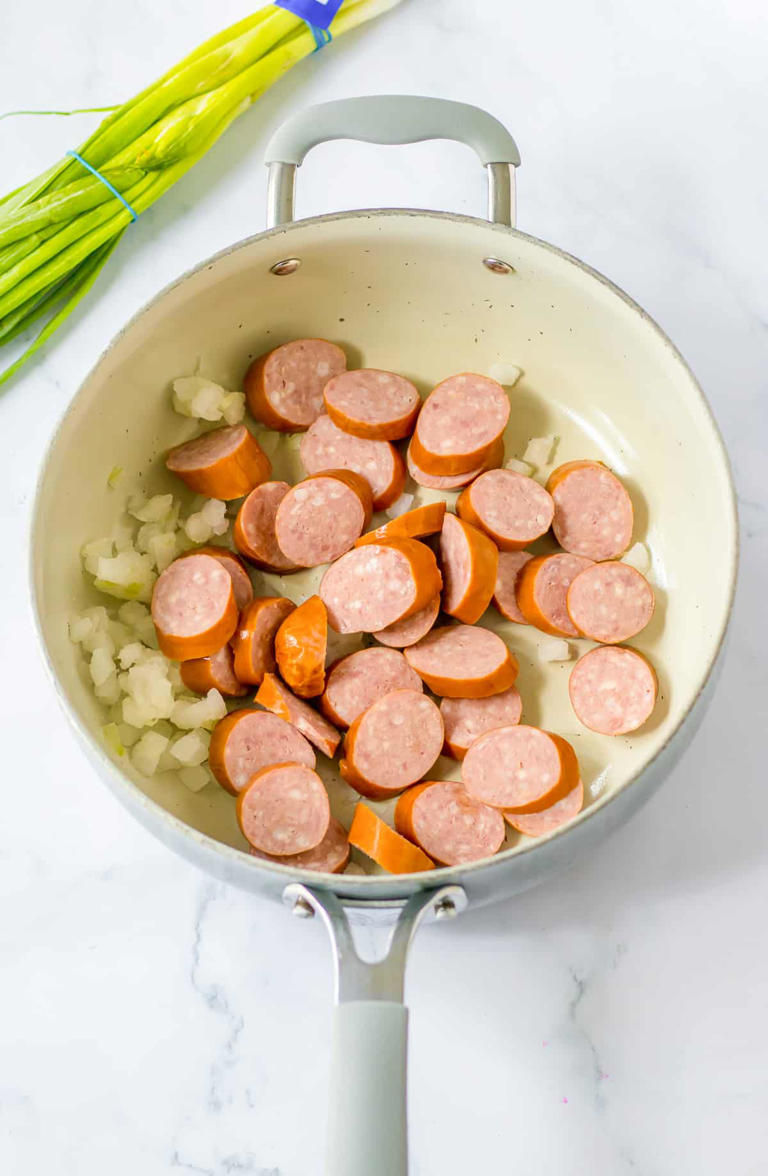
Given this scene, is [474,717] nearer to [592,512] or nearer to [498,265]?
[592,512]

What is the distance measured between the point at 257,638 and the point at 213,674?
67 mm

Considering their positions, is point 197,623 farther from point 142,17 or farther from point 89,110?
point 142,17

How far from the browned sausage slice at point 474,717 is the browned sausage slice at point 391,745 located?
0.03m

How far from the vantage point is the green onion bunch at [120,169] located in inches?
61.1

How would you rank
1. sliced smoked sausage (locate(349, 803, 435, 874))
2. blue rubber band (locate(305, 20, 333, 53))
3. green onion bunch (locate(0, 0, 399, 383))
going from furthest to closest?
blue rubber band (locate(305, 20, 333, 53)) → green onion bunch (locate(0, 0, 399, 383)) → sliced smoked sausage (locate(349, 803, 435, 874))

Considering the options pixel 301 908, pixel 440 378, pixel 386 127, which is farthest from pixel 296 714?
pixel 386 127

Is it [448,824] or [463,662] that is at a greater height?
[463,662]

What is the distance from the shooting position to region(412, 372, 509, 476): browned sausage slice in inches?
56.3

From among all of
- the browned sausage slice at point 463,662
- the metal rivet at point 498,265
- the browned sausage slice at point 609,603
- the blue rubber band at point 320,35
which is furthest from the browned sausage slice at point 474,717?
the blue rubber band at point 320,35

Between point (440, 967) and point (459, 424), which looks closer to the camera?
point (440, 967)

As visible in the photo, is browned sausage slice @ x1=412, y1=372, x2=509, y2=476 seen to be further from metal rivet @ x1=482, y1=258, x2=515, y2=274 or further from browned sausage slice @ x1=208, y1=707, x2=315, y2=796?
browned sausage slice @ x1=208, y1=707, x2=315, y2=796

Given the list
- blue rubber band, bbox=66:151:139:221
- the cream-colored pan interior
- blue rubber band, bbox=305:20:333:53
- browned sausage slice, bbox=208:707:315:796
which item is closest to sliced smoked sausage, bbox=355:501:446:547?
the cream-colored pan interior

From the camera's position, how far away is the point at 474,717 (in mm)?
1368

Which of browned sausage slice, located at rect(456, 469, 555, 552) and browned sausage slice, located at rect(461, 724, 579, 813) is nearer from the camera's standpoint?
browned sausage slice, located at rect(461, 724, 579, 813)
